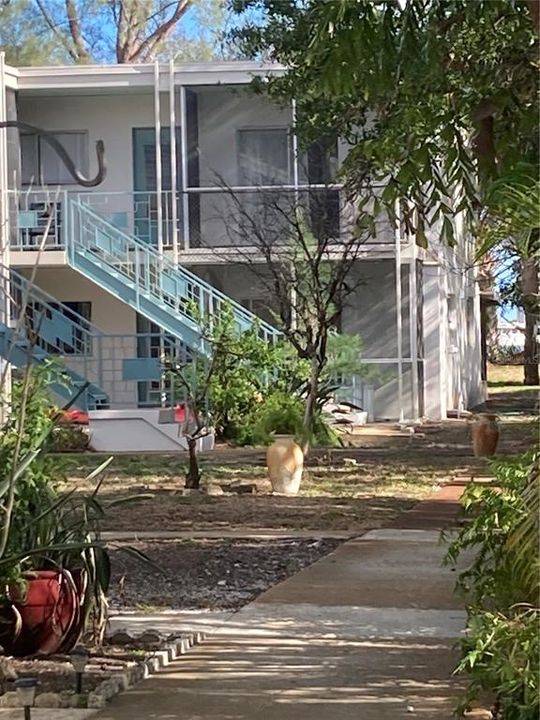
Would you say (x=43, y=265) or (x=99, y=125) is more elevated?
(x=99, y=125)

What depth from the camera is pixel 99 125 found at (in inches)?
978

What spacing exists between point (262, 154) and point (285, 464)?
1144 cm

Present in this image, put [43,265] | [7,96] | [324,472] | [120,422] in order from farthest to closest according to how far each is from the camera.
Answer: [7,96]
[43,265]
[120,422]
[324,472]

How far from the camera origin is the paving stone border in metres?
5.97

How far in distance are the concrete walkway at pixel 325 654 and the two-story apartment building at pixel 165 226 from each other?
39.4 feet

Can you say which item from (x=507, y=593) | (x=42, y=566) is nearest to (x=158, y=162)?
(x=42, y=566)

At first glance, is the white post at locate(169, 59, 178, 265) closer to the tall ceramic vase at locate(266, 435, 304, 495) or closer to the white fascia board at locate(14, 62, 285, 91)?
the white fascia board at locate(14, 62, 285, 91)

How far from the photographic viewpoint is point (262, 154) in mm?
24609

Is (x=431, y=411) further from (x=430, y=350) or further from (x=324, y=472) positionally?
(x=324, y=472)

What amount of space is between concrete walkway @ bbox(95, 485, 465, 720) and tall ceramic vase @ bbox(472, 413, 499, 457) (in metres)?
7.58

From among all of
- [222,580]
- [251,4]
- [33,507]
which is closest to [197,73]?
[251,4]

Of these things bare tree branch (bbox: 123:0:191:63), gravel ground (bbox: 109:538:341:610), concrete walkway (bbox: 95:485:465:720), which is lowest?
concrete walkway (bbox: 95:485:465:720)

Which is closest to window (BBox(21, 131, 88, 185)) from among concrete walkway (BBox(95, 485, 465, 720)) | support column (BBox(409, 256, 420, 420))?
support column (BBox(409, 256, 420, 420))

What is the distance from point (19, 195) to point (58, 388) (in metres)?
3.91
